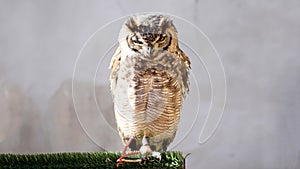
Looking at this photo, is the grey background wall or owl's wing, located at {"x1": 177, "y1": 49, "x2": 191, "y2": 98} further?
the grey background wall

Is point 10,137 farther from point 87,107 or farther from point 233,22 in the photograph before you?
point 233,22

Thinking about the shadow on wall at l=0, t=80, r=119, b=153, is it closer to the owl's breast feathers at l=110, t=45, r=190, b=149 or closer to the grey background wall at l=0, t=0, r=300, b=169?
the grey background wall at l=0, t=0, r=300, b=169

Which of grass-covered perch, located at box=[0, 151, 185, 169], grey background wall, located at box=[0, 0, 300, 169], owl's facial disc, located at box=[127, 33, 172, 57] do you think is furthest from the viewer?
grey background wall, located at box=[0, 0, 300, 169]

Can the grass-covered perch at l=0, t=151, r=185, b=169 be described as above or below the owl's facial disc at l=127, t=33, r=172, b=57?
below

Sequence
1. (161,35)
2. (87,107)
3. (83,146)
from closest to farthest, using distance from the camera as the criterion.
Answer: (161,35) → (87,107) → (83,146)

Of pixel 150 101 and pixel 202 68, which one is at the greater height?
pixel 202 68

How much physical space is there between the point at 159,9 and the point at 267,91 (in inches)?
21.4

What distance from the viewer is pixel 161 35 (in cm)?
114

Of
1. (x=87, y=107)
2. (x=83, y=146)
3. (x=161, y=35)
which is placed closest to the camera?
(x=161, y=35)

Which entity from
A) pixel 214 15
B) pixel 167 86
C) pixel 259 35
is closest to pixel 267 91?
pixel 259 35

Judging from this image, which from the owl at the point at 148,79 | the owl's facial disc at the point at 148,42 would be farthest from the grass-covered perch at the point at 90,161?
the owl's facial disc at the point at 148,42

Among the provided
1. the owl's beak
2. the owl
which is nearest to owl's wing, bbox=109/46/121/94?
the owl

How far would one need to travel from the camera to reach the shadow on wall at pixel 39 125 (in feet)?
5.46

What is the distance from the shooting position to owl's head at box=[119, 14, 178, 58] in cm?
113
